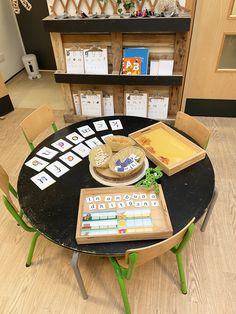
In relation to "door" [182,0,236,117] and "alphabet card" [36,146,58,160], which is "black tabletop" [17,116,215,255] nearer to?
"alphabet card" [36,146,58,160]

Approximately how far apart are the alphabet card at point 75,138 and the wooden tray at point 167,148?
14.1 inches

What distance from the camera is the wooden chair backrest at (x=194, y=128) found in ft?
5.41

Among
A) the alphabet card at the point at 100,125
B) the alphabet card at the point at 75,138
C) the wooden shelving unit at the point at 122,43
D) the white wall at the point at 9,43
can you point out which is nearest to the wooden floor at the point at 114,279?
the alphabet card at the point at 75,138

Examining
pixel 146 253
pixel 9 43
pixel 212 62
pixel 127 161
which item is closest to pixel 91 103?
pixel 212 62

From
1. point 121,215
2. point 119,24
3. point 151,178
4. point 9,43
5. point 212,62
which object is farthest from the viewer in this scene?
point 9,43

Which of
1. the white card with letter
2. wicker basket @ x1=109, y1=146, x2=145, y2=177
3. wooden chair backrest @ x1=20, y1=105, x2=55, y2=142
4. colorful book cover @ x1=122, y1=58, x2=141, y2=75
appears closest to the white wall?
colorful book cover @ x1=122, y1=58, x2=141, y2=75

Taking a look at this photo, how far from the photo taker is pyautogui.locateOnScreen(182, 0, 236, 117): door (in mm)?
2395

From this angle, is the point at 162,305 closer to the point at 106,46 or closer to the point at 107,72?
the point at 107,72

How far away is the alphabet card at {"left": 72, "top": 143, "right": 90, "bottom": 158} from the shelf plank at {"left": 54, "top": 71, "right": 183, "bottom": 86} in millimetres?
1155

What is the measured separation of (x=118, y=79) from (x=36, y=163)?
4.60 ft

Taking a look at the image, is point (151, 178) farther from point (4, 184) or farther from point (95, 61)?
point (95, 61)

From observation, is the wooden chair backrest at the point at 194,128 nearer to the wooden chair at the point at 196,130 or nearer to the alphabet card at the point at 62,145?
the wooden chair at the point at 196,130

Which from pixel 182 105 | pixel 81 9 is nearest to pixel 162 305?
pixel 182 105

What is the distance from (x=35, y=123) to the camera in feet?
6.13
